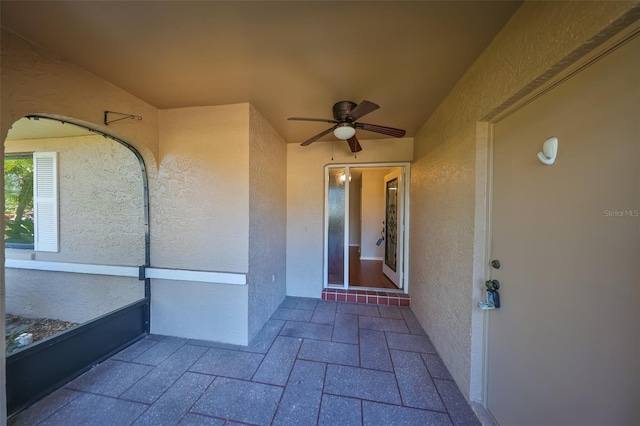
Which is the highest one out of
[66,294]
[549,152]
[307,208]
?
[549,152]

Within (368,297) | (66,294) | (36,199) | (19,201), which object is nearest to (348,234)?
(368,297)

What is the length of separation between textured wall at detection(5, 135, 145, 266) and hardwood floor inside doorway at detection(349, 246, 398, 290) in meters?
3.08

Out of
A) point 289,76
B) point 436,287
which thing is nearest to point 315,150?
point 289,76

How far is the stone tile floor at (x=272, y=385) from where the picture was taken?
4.43ft

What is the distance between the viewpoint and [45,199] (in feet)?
8.43

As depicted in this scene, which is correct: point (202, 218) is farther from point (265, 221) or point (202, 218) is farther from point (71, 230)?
point (71, 230)

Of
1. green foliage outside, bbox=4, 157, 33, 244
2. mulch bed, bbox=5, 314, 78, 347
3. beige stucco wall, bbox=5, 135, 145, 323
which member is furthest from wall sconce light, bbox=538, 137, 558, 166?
green foliage outside, bbox=4, 157, 33, 244

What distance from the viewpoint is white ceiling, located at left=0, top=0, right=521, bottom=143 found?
106 cm

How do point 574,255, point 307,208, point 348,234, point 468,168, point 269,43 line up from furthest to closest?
point 348,234
point 307,208
point 468,168
point 269,43
point 574,255

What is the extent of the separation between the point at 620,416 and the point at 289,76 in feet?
7.91

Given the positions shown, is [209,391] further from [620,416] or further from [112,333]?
[620,416]

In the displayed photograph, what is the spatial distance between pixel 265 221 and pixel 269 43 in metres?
1.70

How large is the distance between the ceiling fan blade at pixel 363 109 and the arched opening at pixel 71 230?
7.40 feet

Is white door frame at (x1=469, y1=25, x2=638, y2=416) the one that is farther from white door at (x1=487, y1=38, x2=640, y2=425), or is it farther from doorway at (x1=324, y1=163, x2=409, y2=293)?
doorway at (x1=324, y1=163, x2=409, y2=293)
